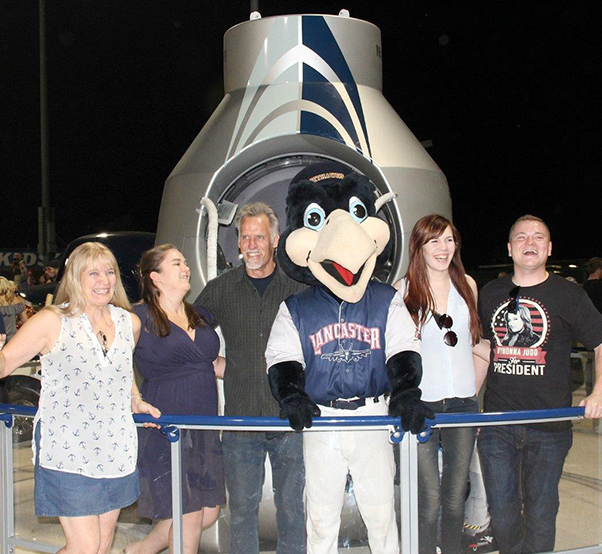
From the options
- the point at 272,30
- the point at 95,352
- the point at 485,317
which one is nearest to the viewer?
the point at 95,352

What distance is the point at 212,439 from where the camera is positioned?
3104 millimetres

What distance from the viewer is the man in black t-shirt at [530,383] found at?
10.3 feet

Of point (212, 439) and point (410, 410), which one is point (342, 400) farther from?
point (212, 439)

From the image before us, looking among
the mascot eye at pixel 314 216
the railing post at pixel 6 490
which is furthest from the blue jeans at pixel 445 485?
the railing post at pixel 6 490

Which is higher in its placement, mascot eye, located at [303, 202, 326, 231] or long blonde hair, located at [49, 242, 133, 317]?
mascot eye, located at [303, 202, 326, 231]

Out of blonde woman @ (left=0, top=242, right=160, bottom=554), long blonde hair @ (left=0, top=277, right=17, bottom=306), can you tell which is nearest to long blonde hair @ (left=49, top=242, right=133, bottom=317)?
blonde woman @ (left=0, top=242, right=160, bottom=554)

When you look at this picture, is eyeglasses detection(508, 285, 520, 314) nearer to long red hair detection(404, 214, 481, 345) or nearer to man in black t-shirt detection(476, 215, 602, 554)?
man in black t-shirt detection(476, 215, 602, 554)

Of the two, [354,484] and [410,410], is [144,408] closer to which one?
[354,484]

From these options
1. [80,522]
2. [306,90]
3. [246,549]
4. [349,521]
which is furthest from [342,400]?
[306,90]

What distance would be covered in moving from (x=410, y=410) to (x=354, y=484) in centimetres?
39

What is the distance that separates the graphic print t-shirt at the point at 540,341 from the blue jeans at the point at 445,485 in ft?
1.03

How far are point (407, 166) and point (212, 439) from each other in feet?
8.09

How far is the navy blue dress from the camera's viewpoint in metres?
3.10

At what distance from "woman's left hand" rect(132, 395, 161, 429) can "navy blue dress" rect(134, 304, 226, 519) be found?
0.09 metres
